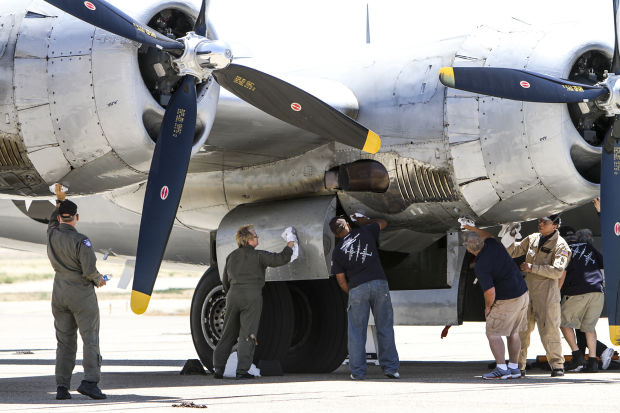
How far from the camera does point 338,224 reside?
12414 mm

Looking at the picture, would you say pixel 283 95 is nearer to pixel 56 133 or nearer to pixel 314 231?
pixel 314 231

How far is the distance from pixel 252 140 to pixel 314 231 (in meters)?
1.36

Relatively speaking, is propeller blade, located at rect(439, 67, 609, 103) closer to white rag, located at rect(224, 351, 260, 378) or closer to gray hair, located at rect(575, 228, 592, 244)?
gray hair, located at rect(575, 228, 592, 244)

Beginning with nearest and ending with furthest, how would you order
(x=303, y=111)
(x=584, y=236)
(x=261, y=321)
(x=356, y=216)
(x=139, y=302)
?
(x=139, y=302)
(x=303, y=111)
(x=356, y=216)
(x=584, y=236)
(x=261, y=321)

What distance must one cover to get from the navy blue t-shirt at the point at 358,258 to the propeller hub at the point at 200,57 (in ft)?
8.43

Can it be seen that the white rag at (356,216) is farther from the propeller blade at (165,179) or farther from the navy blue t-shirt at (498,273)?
the propeller blade at (165,179)

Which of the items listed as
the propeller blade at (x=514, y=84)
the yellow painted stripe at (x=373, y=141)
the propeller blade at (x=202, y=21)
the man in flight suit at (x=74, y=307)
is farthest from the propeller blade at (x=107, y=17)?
the propeller blade at (x=514, y=84)

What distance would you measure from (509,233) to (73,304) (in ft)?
19.0

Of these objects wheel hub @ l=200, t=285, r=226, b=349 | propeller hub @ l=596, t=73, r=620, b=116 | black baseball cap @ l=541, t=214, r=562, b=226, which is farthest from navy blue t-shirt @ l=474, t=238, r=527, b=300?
wheel hub @ l=200, t=285, r=226, b=349

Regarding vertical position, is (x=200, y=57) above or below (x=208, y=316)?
above

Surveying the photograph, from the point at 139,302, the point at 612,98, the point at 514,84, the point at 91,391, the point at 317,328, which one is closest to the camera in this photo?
the point at 91,391

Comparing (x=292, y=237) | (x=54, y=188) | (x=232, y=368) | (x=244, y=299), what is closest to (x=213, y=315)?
(x=232, y=368)

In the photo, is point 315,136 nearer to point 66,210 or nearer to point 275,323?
point 275,323

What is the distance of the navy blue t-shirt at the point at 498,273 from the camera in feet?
38.7
